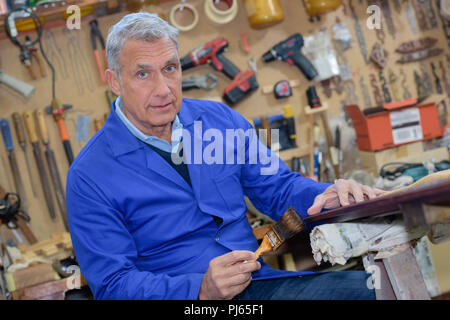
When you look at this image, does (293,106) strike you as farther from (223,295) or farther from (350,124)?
(223,295)

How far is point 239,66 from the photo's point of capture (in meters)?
3.18

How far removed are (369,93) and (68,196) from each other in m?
2.41

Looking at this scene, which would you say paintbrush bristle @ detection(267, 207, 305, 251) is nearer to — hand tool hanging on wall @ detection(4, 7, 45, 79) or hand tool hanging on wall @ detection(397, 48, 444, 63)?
hand tool hanging on wall @ detection(4, 7, 45, 79)

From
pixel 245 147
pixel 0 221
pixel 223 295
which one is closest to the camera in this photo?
pixel 223 295

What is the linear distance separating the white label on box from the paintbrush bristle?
1840mm

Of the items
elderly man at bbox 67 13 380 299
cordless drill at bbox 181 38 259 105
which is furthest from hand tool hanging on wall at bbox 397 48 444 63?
elderly man at bbox 67 13 380 299

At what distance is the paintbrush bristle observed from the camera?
4.12ft

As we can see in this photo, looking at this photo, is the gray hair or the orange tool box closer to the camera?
the gray hair

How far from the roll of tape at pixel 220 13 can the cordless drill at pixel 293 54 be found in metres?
0.34

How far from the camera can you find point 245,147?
1.82 m

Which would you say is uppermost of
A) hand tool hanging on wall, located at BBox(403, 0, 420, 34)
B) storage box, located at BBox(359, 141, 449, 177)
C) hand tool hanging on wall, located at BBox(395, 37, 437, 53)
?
hand tool hanging on wall, located at BBox(403, 0, 420, 34)

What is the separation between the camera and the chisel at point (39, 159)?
2996 millimetres

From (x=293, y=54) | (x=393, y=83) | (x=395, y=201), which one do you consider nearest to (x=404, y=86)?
(x=393, y=83)
